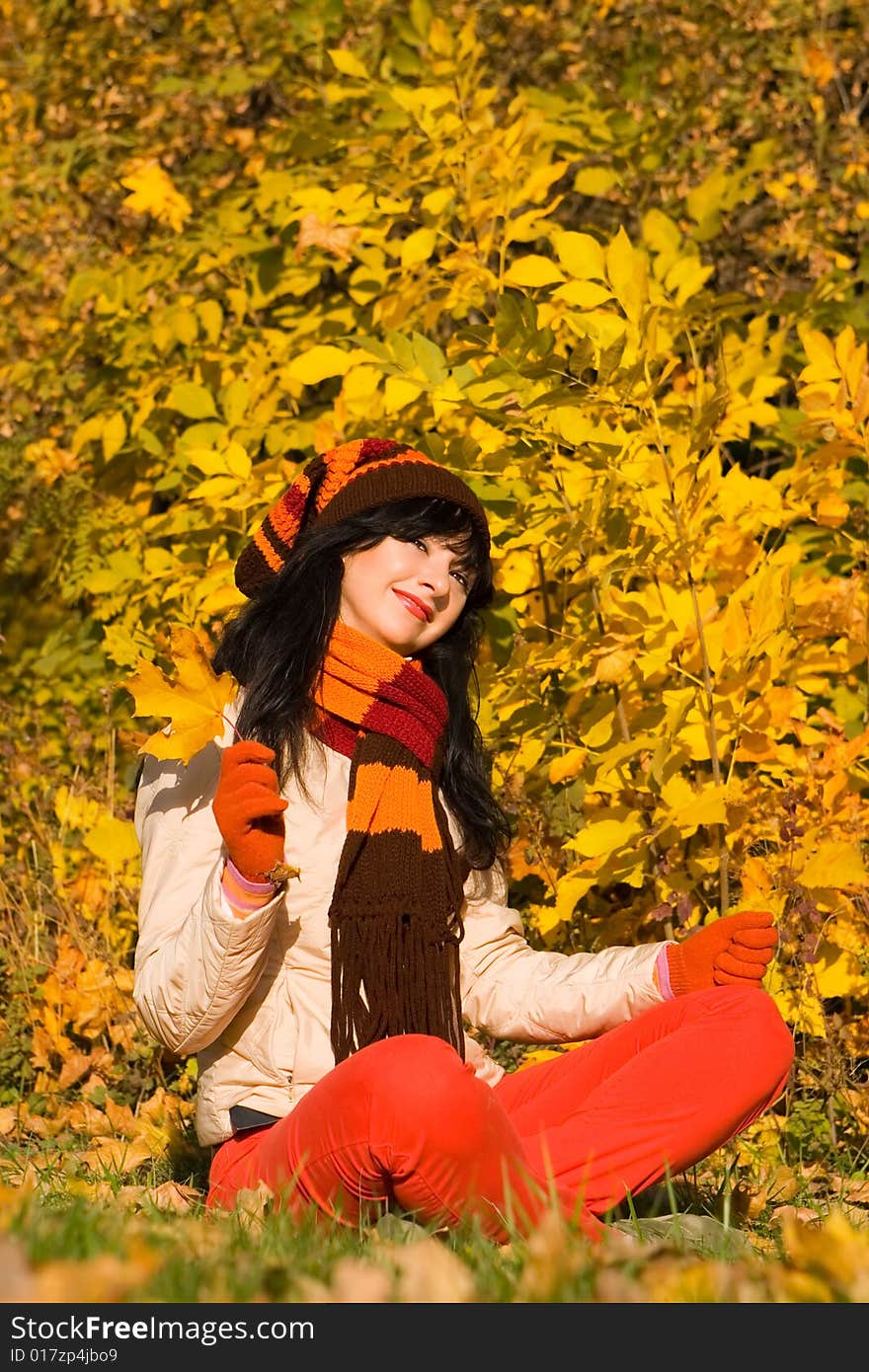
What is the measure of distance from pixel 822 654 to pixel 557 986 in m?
0.89

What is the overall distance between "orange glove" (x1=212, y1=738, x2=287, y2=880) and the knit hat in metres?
0.58

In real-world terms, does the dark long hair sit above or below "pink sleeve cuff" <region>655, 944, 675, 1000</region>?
above

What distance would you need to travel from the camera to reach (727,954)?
94.7 inches

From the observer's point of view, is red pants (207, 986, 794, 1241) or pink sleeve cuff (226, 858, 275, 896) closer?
red pants (207, 986, 794, 1241)

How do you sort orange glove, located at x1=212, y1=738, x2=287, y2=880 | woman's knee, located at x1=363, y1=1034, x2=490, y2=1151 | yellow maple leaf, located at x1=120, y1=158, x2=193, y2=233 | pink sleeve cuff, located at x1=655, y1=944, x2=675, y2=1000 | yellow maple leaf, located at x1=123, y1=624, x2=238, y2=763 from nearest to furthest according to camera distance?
woman's knee, located at x1=363, y1=1034, x2=490, y2=1151 < orange glove, located at x1=212, y1=738, x2=287, y2=880 < yellow maple leaf, located at x1=123, y1=624, x2=238, y2=763 < pink sleeve cuff, located at x1=655, y1=944, x2=675, y2=1000 < yellow maple leaf, located at x1=120, y1=158, x2=193, y2=233

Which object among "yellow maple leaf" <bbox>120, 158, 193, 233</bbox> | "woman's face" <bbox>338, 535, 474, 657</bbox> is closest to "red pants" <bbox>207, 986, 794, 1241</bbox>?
"woman's face" <bbox>338, 535, 474, 657</bbox>

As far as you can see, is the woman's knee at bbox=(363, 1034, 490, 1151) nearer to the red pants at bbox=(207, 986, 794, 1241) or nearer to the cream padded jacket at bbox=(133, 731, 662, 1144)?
the red pants at bbox=(207, 986, 794, 1241)

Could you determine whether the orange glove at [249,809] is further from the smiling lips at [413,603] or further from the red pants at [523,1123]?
the smiling lips at [413,603]

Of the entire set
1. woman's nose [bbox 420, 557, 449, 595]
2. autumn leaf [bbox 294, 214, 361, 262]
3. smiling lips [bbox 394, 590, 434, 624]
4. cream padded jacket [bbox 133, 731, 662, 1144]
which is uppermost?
autumn leaf [bbox 294, 214, 361, 262]

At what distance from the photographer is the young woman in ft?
6.82

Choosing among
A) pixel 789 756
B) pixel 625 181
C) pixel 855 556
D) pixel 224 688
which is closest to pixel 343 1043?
pixel 224 688

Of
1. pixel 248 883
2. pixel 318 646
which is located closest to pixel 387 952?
pixel 248 883

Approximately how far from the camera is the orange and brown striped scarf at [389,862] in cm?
237

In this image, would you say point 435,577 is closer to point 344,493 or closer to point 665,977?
point 344,493
